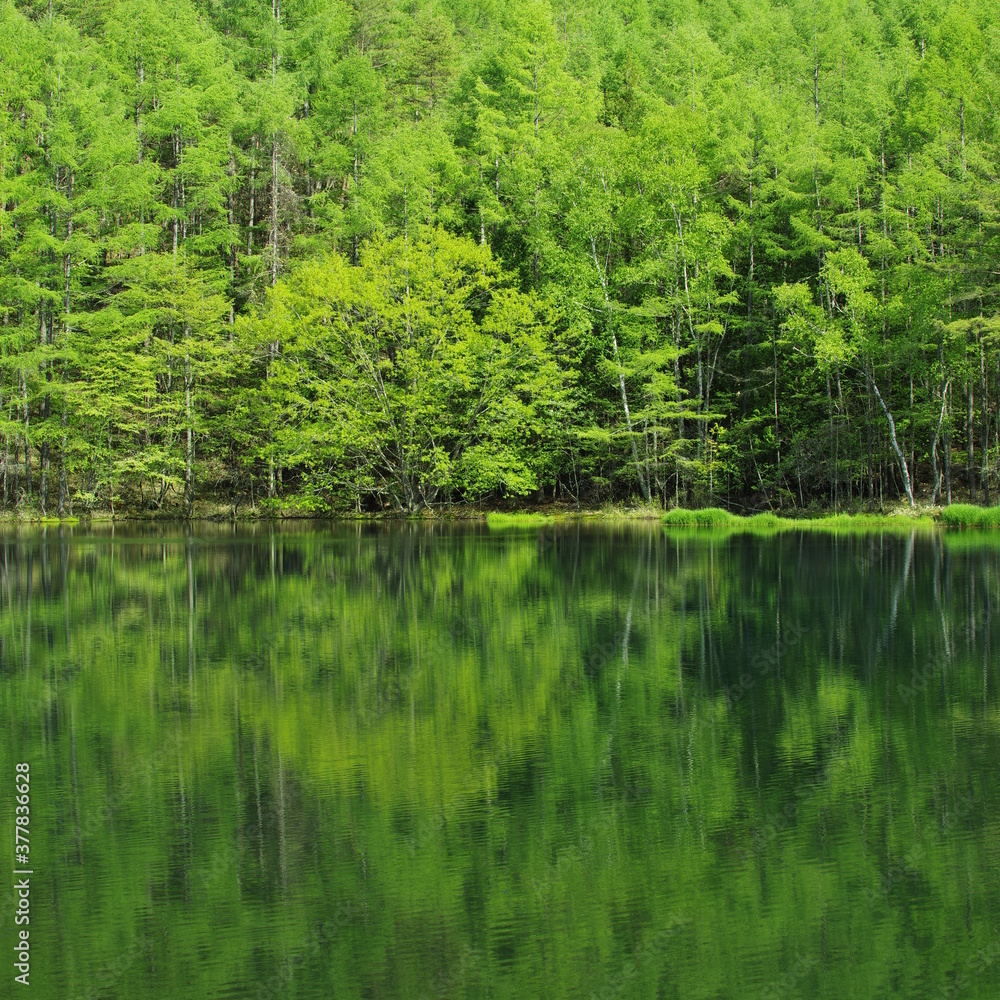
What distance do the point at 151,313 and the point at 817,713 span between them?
4116 centimetres

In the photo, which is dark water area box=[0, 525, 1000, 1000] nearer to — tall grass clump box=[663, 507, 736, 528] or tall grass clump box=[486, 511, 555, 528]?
tall grass clump box=[663, 507, 736, 528]

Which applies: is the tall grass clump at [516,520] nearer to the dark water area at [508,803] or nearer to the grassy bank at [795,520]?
the grassy bank at [795,520]

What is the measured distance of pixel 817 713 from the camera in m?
9.04

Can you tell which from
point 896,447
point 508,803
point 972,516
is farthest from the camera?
point 896,447

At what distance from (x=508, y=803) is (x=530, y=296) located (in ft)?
124

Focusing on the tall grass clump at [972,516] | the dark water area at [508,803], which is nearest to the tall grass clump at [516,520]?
the tall grass clump at [972,516]

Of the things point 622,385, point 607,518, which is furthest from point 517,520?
point 622,385

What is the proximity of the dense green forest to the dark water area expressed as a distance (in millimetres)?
27499

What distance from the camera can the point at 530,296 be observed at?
43.3 meters

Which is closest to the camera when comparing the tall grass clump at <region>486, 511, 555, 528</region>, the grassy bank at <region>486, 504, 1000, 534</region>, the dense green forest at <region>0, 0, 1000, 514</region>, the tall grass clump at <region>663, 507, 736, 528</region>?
the grassy bank at <region>486, 504, 1000, 534</region>

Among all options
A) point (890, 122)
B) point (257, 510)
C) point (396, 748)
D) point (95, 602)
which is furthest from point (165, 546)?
point (890, 122)

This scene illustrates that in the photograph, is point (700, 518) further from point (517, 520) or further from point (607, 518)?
point (517, 520)

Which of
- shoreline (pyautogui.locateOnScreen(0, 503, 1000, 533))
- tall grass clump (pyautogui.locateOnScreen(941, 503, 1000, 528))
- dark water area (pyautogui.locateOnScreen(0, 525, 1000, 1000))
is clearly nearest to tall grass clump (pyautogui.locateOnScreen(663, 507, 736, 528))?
shoreline (pyautogui.locateOnScreen(0, 503, 1000, 533))

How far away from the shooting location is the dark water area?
482cm
